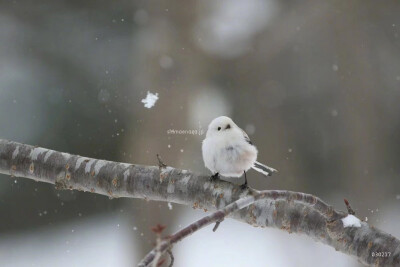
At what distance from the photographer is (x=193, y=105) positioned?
3740 millimetres

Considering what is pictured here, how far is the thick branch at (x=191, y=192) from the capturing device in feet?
3.51

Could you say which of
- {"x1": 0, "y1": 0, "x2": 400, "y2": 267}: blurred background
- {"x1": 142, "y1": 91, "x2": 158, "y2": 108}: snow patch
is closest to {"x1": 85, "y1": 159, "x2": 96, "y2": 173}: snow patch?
{"x1": 0, "y1": 0, "x2": 400, "y2": 267}: blurred background

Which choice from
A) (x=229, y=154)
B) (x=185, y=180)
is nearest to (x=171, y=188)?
(x=185, y=180)

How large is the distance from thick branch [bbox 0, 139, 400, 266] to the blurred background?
2021mm

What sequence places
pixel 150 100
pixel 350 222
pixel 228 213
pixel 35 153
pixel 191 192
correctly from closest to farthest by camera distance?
1. pixel 228 213
2. pixel 350 222
3. pixel 191 192
4. pixel 35 153
5. pixel 150 100

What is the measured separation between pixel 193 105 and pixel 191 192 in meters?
2.51

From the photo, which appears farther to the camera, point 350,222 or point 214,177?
point 214,177

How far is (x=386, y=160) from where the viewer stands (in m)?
3.85

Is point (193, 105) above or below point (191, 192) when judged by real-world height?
above

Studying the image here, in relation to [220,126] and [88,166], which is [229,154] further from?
[88,166]

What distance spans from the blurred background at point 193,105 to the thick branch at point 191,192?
6.63 feet

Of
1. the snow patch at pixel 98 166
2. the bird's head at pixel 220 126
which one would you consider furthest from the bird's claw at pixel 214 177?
the snow patch at pixel 98 166

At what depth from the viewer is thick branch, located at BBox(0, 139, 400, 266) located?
107 cm

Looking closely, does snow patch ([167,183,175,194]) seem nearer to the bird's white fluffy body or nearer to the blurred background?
the bird's white fluffy body
